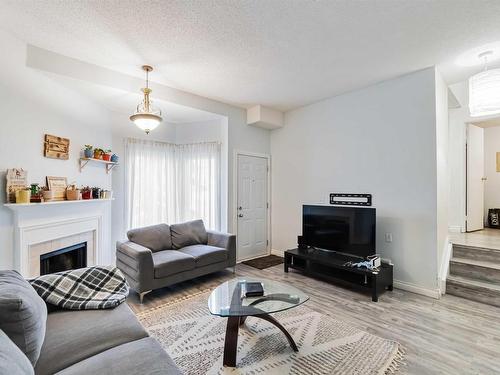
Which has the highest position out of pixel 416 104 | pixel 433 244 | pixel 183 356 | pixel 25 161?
pixel 416 104

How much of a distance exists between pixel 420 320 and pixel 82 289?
122 inches

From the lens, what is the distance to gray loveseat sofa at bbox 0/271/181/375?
47.7 inches

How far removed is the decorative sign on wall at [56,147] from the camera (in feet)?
9.49

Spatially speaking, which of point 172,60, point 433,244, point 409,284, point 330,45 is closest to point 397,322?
point 409,284

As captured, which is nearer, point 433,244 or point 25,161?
point 25,161

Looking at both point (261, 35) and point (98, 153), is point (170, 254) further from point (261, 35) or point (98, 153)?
point (261, 35)

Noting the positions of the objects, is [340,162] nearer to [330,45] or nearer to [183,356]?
[330,45]

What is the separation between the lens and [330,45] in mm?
2588

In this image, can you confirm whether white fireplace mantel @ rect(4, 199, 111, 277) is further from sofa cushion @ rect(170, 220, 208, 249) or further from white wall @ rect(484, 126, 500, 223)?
white wall @ rect(484, 126, 500, 223)

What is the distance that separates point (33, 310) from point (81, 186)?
98.3 inches

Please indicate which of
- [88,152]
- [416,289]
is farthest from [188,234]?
[416,289]

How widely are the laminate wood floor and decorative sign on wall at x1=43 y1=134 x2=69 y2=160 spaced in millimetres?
1945

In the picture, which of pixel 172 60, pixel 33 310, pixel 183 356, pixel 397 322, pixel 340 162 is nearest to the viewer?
pixel 33 310

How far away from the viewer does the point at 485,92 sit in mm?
2674
